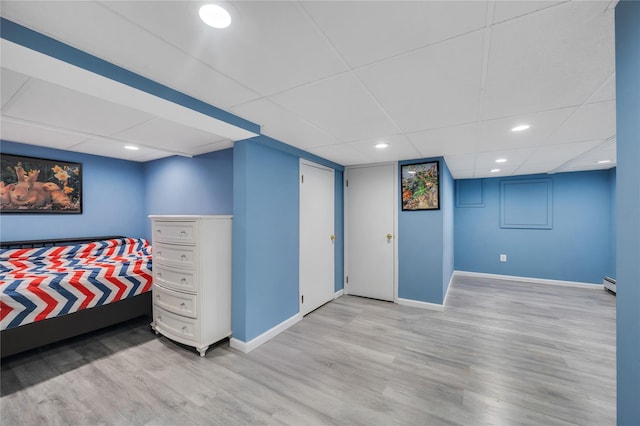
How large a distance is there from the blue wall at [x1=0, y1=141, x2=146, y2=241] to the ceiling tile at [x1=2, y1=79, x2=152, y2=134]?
148 centimetres

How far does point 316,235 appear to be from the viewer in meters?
3.69

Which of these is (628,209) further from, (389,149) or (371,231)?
(371,231)

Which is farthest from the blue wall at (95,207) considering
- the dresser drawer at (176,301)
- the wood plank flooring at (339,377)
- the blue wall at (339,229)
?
the blue wall at (339,229)

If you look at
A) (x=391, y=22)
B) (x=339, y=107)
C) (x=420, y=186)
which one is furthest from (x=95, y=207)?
(x=420, y=186)

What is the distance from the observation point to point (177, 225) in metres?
2.58

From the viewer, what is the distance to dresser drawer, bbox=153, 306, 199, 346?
8.13ft

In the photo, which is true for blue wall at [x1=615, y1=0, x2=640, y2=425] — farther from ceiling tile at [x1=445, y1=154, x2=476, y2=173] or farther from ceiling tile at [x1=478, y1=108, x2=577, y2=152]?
ceiling tile at [x1=445, y1=154, x2=476, y2=173]

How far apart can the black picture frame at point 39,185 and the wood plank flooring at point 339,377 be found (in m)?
1.78

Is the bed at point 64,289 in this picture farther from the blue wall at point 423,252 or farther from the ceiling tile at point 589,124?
the ceiling tile at point 589,124

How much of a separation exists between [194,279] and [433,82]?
8.31ft

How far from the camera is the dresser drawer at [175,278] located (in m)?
2.49

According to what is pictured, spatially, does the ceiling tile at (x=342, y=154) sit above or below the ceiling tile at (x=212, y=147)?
above

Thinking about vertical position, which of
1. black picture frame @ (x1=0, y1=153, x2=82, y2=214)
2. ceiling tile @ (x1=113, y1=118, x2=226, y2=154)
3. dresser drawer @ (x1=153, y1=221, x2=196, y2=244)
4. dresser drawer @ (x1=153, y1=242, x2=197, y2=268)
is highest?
ceiling tile @ (x1=113, y1=118, x2=226, y2=154)

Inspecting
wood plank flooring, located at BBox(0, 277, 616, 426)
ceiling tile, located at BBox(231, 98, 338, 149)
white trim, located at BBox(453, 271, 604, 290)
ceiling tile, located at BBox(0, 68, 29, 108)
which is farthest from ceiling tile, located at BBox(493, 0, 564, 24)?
white trim, located at BBox(453, 271, 604, 290)
